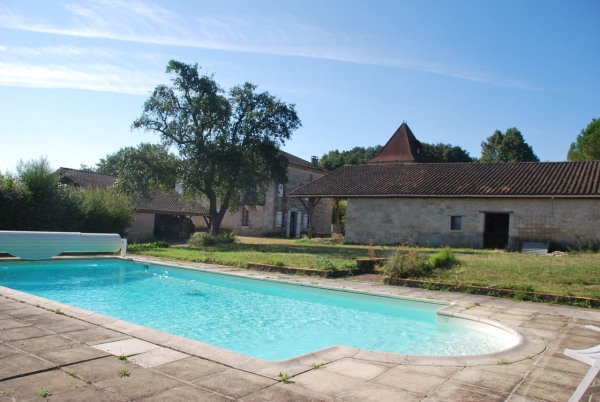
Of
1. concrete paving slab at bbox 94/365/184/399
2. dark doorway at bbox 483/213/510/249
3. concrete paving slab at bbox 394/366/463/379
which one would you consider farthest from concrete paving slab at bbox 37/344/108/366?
dark doorway at bbox 483/213/510/249

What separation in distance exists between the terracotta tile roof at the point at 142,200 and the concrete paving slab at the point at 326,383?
24.4 m

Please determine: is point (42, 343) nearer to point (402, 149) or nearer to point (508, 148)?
point (402, 149)

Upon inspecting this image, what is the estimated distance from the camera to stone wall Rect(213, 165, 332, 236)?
35.2 metres

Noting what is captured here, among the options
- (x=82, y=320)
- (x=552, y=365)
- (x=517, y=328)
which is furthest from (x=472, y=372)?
(x=82, y=320)

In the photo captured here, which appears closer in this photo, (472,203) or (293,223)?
(472,203)

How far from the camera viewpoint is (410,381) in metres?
3.88

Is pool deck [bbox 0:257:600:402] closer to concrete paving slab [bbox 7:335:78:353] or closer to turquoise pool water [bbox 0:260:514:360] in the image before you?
concrete paving slab [bbox 7:335:78:353]

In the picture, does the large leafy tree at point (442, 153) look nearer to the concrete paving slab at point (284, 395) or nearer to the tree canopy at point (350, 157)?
the tree canopy at point (350, 157)

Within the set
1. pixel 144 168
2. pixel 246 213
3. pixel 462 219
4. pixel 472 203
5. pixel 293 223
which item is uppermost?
pixel 144 168

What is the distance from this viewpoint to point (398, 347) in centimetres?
682

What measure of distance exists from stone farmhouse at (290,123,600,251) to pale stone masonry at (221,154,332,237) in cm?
735

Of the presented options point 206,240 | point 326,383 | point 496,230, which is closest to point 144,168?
point 206,240

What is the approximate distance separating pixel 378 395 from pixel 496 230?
75.4 ft

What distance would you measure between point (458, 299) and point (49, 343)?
7116mm
